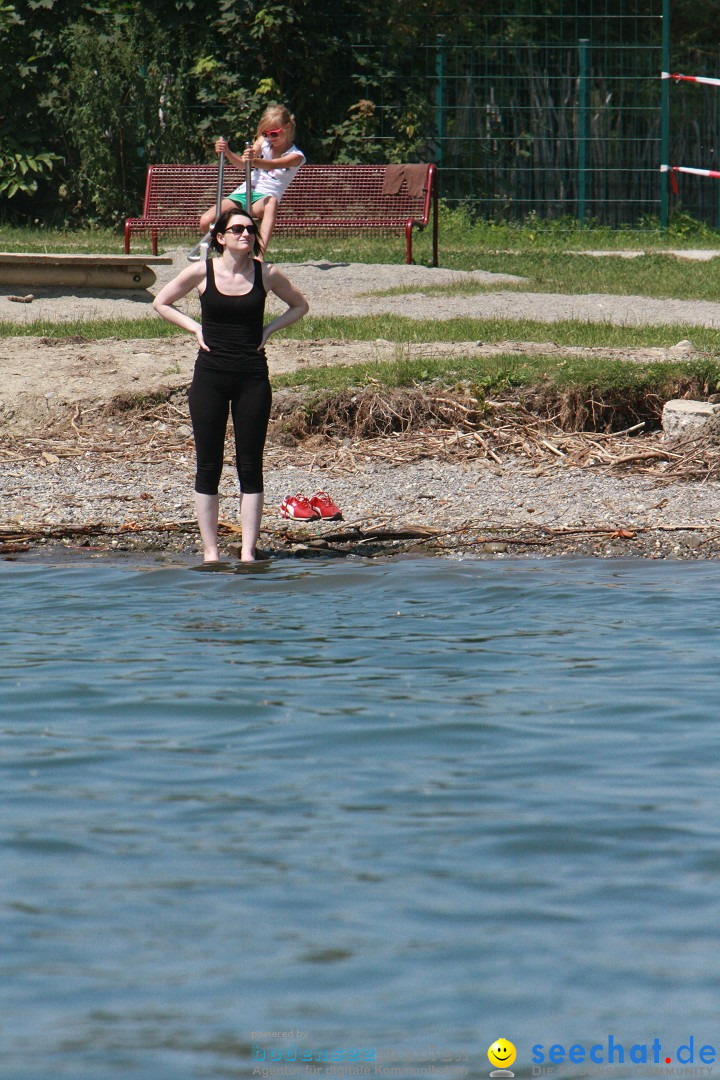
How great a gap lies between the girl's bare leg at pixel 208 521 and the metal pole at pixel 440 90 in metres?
13.2

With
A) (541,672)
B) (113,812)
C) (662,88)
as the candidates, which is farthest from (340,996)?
(662,88)

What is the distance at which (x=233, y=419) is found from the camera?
750 cm

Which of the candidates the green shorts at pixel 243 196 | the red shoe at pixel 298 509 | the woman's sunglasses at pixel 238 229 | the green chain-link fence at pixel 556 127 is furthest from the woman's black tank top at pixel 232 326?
the green chain-link fence at pixel 556 127

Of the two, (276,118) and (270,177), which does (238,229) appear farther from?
(270,177)

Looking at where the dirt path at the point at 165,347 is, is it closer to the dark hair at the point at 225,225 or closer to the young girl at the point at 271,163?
the young girl at the point at 271,163

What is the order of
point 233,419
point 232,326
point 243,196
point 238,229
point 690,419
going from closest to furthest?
point 238,229 < point 232,326 < point 233,419 < point 690,419 < point 243,196

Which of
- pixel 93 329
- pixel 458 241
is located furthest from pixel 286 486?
pixel 458 241

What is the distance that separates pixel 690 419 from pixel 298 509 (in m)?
2.53

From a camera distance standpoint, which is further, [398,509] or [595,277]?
[595,277]

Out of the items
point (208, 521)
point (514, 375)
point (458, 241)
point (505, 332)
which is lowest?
point (208, 521)

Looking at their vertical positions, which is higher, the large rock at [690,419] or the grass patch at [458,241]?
the grass patch at [458,241]

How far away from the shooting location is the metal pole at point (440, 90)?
64.4ft

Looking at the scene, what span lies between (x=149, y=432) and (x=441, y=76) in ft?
36.9

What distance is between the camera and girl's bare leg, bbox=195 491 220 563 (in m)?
7.67
